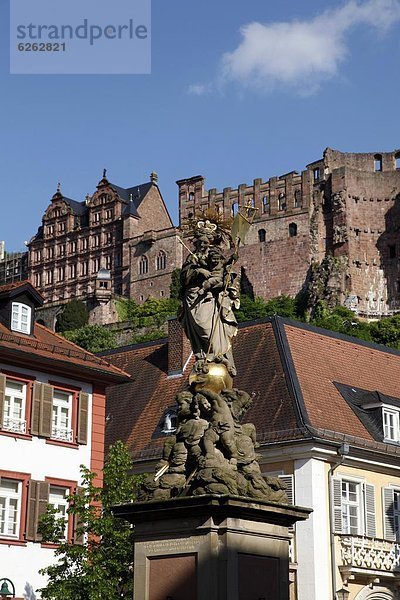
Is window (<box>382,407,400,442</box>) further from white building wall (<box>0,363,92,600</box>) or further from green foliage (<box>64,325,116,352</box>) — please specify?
green foliage (<box>64,325,116,352</box>)

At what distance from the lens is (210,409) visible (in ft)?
41.5

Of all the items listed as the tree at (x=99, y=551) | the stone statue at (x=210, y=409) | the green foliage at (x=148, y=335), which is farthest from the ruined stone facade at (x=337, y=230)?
the stone statue at (x=210, y=409)

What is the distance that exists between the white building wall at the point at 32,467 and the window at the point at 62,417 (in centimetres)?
30

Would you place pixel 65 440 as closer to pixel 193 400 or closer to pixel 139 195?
pixel 193 400

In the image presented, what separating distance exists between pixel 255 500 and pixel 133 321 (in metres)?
99.1

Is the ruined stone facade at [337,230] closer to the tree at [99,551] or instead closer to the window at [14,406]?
the window at [14,406]

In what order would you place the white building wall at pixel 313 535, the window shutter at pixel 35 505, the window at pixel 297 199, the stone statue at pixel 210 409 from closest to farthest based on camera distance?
the stone statue at pixel 210 409, the white building wall at pixel 313 535, the window shutter at pixel 35 505, the window at pixel 297 199

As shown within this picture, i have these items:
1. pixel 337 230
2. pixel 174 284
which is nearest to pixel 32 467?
pixel 174 284

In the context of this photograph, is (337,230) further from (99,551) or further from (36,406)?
(99,551)

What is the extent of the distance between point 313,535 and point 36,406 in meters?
7.55

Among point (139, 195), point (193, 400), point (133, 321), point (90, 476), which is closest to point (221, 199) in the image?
point (139, 195)

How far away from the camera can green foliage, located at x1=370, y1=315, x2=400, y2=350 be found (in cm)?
9825

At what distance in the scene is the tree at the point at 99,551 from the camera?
21.3 metres

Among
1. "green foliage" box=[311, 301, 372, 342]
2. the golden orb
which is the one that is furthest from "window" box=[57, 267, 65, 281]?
the golden orb
